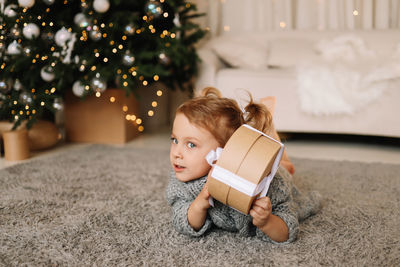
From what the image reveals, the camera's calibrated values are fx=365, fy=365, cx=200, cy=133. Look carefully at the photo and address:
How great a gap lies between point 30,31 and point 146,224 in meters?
1.14

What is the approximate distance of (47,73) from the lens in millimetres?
1702

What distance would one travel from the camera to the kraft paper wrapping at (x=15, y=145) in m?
1.64

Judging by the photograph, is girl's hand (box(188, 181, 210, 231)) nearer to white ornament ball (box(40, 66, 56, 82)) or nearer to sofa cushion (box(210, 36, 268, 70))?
white ornament ball (box(40, 66, 56, 82))

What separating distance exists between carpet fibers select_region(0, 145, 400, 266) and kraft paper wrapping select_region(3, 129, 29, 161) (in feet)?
0.65

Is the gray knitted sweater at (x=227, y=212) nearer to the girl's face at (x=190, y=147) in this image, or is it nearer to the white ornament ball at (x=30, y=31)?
the girl's face at (x=190, y=147)

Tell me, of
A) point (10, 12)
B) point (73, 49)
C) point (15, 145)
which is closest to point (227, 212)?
point (15, 145)

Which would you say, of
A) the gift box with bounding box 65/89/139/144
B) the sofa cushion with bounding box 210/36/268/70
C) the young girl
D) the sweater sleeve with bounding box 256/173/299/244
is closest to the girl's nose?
the young girl

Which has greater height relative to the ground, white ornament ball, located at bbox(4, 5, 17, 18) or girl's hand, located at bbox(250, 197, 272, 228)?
white ornament ball, located at bbox(4, 5, 17, 18)

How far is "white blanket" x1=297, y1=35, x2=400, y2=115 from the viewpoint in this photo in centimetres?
192

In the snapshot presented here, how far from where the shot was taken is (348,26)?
2.85m

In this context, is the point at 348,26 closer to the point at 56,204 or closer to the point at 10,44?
the point at 10,44

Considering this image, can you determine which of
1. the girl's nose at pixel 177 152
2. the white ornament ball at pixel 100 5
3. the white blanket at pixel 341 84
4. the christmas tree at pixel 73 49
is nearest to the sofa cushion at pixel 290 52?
the white blanket at pixel 341 84

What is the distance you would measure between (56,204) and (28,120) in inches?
31.0

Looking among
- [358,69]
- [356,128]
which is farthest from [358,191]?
[358,69]
